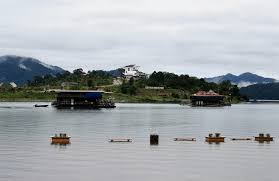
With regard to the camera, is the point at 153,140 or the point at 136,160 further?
the point at 153,140

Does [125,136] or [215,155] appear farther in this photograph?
[125,136]

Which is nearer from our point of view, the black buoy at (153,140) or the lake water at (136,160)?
the lake water at (136,160)

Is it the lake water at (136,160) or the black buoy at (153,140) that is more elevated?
the black buoy at (153,140)

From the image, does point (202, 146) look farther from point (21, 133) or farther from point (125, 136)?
point (21, 133)

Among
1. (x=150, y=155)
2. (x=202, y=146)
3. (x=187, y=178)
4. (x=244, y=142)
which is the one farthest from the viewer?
(x=244, y=142)

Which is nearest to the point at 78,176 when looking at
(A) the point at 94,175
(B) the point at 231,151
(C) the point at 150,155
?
(A) the point at 94,175

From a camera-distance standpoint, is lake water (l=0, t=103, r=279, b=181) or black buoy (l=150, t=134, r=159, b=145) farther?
black buoy (l=150, t=134, r=159, b=145)

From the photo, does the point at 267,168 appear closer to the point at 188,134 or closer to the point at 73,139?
the point at 73,139

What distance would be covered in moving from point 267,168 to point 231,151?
56.1ft

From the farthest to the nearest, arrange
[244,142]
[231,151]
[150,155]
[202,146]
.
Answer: [244,142]
[202,146]
[231,151]
[150,155]

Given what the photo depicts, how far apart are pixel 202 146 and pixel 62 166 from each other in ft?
97.2

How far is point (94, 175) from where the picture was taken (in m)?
58.6

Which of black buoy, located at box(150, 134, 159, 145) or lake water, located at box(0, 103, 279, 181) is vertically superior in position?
black buoy, located at box(150, 134, 159, 145)

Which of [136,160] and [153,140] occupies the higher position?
[153,140]
